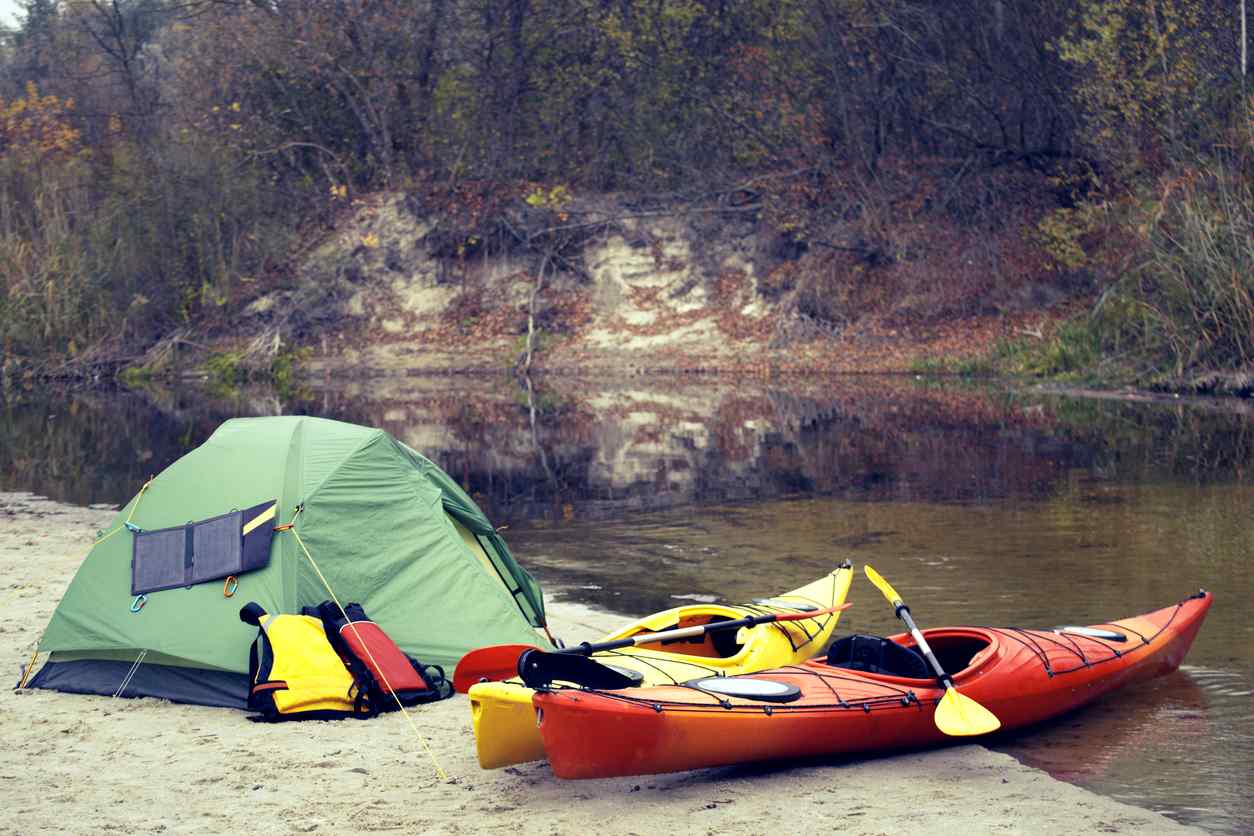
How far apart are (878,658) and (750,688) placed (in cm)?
96

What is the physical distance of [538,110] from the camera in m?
37.5

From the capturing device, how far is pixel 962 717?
20.9 feet

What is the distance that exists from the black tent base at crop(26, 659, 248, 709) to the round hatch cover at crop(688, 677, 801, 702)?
2.59 metres

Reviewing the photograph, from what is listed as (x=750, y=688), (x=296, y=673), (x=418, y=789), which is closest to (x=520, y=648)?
(x=296, y=673)

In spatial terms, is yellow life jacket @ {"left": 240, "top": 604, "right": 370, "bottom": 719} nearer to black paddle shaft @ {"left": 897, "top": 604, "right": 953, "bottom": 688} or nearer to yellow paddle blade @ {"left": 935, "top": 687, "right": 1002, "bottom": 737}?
black paddle shaft @ {"left": 897, "top": 604, "right": 953, "bottom": 688}

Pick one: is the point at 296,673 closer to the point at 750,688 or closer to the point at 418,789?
the point at 418,789

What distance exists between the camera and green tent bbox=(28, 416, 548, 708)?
7711mm

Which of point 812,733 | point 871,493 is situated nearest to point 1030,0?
point 871,493

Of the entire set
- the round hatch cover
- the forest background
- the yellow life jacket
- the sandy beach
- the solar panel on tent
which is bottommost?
the sandy beach

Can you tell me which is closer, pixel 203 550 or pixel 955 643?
pixel 955 643

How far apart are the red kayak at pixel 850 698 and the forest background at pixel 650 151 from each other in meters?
16.8

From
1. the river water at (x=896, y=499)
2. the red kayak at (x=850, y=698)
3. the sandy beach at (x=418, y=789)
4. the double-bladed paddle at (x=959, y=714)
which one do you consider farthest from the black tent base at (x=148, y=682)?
the double-bladed paddle at (x=959, y=714)

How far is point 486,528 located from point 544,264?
2626cm

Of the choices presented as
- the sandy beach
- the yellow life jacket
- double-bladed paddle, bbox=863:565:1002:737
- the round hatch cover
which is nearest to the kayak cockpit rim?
double-bladed paddle, bbox=863:565:1002:737
